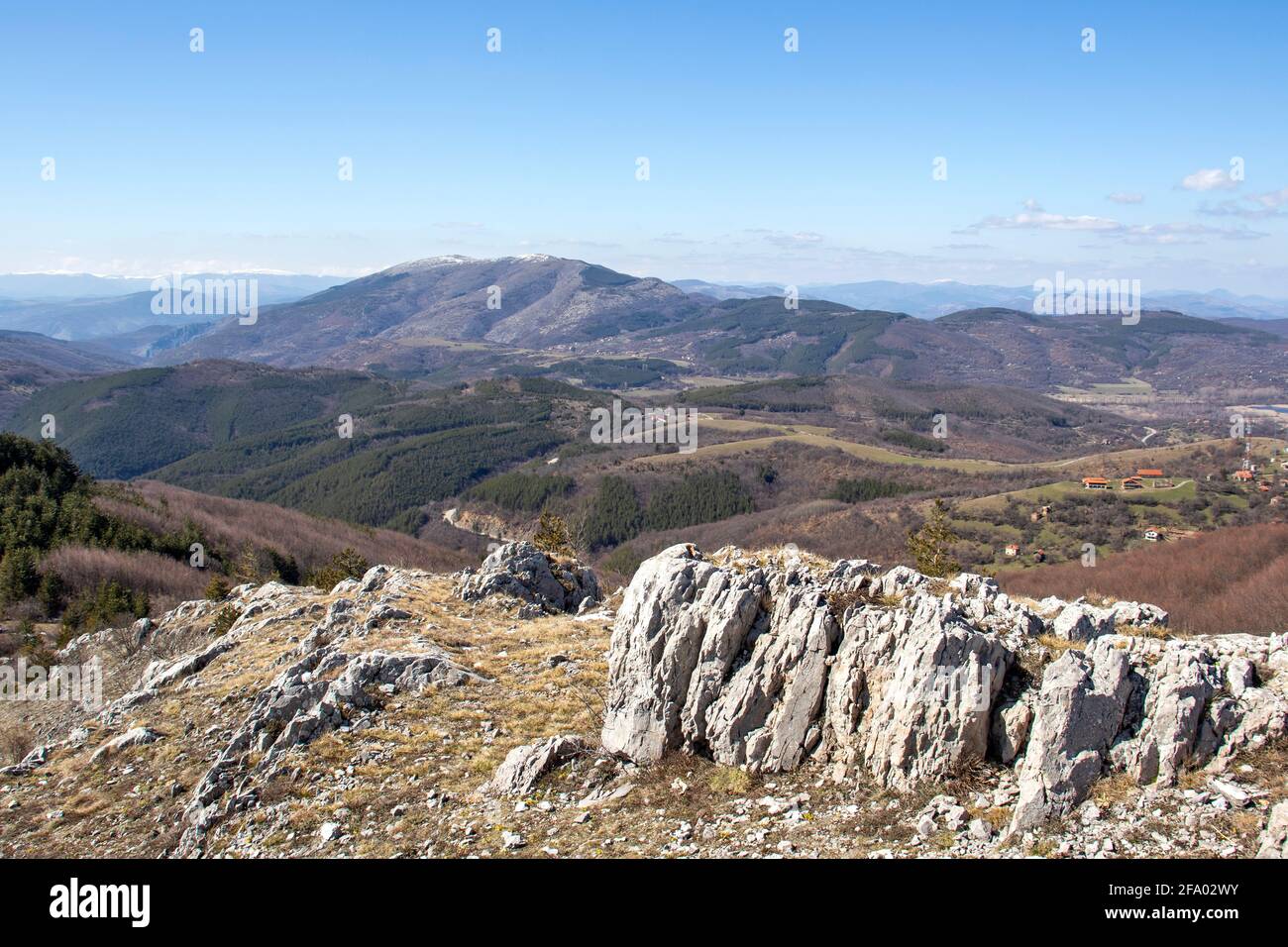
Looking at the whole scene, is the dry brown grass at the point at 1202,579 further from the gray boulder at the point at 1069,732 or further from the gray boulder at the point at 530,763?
the gray boulder at the point at 530,763

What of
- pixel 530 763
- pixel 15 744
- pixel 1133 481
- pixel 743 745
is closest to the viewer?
pixel 743 745

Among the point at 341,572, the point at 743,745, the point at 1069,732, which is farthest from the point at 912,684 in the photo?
the point at 341,572

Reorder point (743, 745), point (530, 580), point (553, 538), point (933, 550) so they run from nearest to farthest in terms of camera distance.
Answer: point (743, 745) < point (530, 580) < point (933, 550) < point (553, 538)

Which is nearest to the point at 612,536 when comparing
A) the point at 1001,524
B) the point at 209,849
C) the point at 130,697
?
the point at 1001,524

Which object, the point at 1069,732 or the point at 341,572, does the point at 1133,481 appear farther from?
the point at 1069,732

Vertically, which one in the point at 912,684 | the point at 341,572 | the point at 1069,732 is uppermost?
the point at 912,684

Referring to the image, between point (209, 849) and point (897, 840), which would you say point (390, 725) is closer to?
point (209, 849)

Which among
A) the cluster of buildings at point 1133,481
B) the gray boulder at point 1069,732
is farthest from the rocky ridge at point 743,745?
the cluster of buildings at point 1133,481
